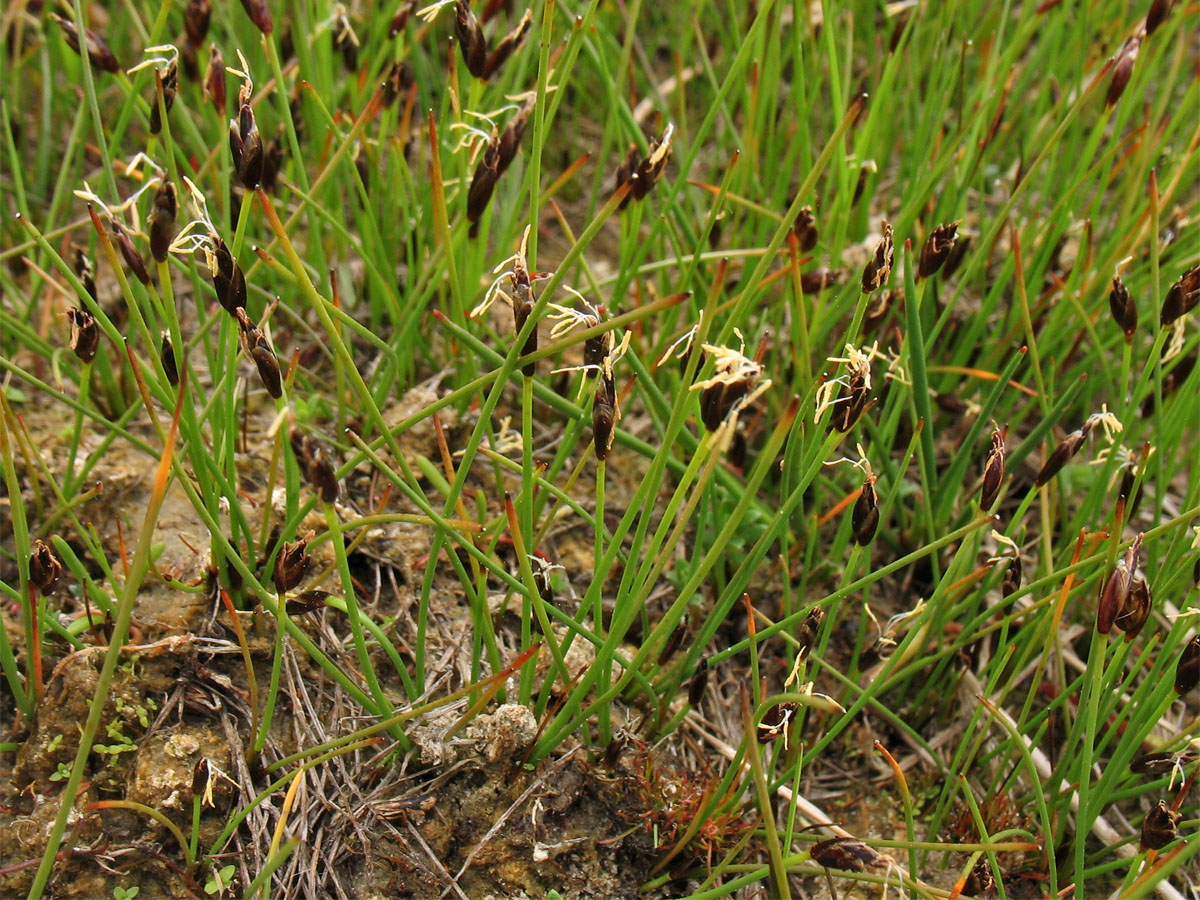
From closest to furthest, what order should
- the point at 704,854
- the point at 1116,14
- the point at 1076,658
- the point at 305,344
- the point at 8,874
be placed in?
the point at 8,874 < the point at 704,854 < the point at 1076,658 < the point at 305,344 < the point at 1116,14

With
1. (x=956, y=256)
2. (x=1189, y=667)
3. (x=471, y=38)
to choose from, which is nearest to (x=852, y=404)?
(x=1189, y=667)

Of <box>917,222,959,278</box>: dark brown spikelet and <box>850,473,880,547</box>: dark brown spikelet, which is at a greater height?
<box>917,222,959,278</box>: dark brown spikelet

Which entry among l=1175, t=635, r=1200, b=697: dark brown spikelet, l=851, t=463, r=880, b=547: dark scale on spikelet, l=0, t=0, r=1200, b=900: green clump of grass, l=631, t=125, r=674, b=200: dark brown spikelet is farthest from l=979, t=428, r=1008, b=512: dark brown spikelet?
l=631, t=125, r=674, b=200: dark brown spikelet

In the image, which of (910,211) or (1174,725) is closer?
(1174,725)

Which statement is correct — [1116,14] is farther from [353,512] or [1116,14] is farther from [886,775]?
[353,512]

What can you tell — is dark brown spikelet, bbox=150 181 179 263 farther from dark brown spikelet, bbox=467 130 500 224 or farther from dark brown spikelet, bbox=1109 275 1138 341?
dark brown spikelet, bbox=1109 275 1138 341

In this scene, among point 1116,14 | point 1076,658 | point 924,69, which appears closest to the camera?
point 1076,658

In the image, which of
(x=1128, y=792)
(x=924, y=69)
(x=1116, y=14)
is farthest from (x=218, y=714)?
(x=1116, y=14)

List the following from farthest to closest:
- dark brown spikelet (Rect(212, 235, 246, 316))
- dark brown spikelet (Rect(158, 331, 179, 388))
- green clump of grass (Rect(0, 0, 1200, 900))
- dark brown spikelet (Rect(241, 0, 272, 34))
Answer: dark brown spikelet (Rect(241, 0, 272, 34))
dark brown spikelet (Rect(158, 331, 179, 388))
green clump of grass (Rect(0, 0, 1200, 900))
dark brown spikelet (Rect(212, 235, 246, 316))
